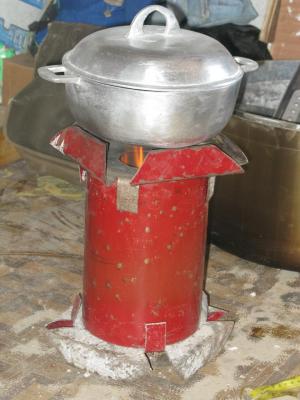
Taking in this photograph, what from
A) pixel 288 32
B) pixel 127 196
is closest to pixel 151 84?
pixel 127 196

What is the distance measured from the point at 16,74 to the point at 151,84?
2455mm

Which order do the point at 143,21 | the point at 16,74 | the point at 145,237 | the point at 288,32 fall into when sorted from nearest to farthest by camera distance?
1. the point at 143,21
2. the point at 145,237
3. the point at 288,32
4. the point at 16,74

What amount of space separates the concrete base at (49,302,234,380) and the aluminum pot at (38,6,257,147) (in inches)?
27.2

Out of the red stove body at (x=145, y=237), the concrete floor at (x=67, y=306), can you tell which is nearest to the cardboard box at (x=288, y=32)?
the concrete floor at (x=67, y=306)

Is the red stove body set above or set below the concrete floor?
above

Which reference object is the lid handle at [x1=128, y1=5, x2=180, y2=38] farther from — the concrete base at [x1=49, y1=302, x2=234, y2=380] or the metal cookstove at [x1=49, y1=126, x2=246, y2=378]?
the concrete base at [x1=49, y1=302, x2=234, y2=380]

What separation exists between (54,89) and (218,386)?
1.89 m

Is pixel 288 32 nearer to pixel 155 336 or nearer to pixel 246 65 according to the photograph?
pixel 246 65

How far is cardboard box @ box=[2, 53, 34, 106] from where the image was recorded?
413cm

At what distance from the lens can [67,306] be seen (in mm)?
2725

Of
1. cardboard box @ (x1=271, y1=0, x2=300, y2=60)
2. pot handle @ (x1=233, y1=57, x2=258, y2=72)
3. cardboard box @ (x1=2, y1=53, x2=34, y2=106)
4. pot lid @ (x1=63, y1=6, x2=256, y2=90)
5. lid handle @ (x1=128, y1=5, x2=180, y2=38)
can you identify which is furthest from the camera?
cardboard box @ (x1=2, y1=53, x2=34, y2=106)

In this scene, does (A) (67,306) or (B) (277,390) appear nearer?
(B) (277,390)

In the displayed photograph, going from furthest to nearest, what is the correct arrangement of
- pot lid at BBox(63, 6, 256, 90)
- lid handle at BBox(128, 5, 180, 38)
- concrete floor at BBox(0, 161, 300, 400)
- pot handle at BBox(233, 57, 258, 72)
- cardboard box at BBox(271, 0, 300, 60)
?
cardboard box at BBox(271, 0, 300, 60) → concrete floor at BBox(0, 161, 300, 400) → pot handle at BBox(233, 57, 258, 72) → lid handle at BBox(128, 5, 180, 38) → pot lid at BBox(63, 6, 256, 90)

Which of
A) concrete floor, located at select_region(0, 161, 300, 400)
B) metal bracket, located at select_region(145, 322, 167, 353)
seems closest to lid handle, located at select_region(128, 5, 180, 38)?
metal bracket, located at select_region(145, 322, 167, 353)
